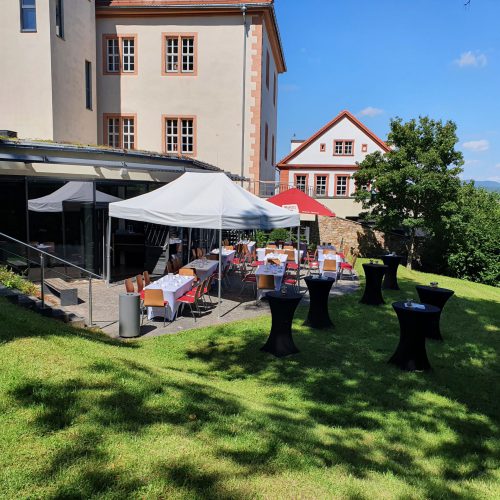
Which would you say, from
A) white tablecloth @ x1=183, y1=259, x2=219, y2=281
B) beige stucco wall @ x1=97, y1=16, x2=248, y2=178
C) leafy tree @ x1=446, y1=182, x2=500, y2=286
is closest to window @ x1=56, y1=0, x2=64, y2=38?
beige stucco wall @ x1=97, y1=16, x2=248, y2=178

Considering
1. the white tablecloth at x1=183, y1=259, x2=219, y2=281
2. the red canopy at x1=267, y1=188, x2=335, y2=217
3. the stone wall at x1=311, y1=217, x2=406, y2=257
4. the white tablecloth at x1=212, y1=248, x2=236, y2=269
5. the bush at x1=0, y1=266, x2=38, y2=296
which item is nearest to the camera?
the bush at x1=0, y1=266, x2=38, y2=296

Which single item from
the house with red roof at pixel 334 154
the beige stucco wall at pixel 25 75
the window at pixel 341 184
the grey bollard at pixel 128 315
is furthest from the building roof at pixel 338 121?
the grey bollard at pixel 128 315

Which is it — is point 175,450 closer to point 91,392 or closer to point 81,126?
point 91,392

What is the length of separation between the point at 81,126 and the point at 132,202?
11106 mm

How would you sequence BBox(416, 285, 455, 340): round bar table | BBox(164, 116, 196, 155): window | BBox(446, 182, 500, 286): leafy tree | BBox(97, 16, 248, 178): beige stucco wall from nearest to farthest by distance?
BBox(416, 285, 455, 340): round bar table < BBox(446, 182, 500, 286): leafy tree < BBox(97, 16, 248, 178): beige stucco wall < BBox(164, 116, 196, 155): window

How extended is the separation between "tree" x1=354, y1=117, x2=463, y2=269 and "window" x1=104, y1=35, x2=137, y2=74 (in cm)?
1303

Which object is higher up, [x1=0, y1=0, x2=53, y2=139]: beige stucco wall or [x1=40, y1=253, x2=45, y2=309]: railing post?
[x1=0, y1=0, x2=53, y2=139]: beige stucco wall

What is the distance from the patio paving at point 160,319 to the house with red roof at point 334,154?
29560 millimetres

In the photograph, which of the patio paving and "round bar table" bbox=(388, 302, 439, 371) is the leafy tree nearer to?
the patio paving

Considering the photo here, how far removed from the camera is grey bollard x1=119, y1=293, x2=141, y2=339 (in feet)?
25.9

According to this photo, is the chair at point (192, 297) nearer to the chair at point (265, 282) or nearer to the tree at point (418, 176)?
the chair at point (265, 282)

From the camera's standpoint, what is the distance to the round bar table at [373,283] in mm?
11031

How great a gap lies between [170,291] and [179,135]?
1585cm

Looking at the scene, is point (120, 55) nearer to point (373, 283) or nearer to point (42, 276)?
point (42, 276)
